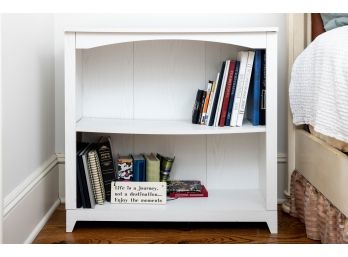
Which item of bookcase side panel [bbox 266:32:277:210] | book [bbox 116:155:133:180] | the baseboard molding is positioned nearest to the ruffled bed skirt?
bookcase side panel [bbox 266:32:277:210]

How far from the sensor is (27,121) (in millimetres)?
1440

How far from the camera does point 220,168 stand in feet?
5.91

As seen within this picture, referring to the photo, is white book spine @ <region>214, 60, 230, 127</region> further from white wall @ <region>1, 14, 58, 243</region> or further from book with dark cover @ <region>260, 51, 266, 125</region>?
white wall @ <region>1, 14, 58, 243</region>

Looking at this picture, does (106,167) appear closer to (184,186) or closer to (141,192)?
(141,192)

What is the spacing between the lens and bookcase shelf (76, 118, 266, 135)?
4.82ft

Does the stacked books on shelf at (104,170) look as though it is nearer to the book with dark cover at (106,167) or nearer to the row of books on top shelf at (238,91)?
the book with dark cover at (106,167)

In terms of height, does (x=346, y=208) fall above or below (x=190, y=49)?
below

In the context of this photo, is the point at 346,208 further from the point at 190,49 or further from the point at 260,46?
the point at 190,49

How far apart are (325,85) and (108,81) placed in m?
0.86

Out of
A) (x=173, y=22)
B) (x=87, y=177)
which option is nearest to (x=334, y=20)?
(x=173, y=22)

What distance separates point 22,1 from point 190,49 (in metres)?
0.96

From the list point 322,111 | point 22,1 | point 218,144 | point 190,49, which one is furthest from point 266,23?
point 22,1

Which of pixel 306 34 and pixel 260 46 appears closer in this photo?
pixel 260 46

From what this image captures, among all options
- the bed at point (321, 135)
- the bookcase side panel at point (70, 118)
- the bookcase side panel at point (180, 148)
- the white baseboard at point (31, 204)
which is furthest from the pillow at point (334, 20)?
the white baseboard at point (31, 204)
